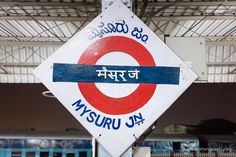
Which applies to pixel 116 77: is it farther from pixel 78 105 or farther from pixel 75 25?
pixel 75 25

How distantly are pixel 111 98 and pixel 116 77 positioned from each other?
8 cm

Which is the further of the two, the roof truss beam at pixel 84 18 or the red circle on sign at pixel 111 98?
the roof truss beam at pixel 84 18

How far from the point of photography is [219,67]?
11.9m

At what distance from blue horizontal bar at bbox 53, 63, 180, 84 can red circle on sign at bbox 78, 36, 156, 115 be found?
18 millimetres

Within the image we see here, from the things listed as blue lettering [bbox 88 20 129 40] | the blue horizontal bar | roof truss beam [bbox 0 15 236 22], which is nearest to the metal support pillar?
the blue horizontal bar

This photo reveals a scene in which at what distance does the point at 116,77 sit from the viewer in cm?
120

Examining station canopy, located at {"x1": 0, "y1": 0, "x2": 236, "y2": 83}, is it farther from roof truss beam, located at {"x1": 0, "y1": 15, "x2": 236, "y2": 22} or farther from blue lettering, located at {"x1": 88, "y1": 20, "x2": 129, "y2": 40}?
blue lettering, located at {"x1": 88, "y1": 20, "x2": 129, "y2": 40}

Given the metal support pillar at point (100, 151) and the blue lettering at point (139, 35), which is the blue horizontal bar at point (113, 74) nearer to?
the blue lettering at point (139, 35)

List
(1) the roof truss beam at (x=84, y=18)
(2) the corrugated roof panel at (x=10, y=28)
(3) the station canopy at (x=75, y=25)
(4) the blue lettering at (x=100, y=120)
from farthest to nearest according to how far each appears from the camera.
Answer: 1. (2) the corrugated roof panel at (x=10, y=28)
2. (1) the roof truss beam at (x=84, y=18)
3. (3) the station canopy at (x=75, y=25)
4. (4) the blue lettering at (x=100, y=120)

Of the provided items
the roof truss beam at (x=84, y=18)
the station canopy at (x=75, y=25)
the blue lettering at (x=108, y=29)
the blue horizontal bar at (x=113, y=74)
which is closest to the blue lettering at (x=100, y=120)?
the blue horizontal bar at (x=113, y=74)

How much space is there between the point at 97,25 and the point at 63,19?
600 cm

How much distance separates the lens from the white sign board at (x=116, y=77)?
116 centimetres

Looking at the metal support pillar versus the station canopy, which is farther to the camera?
the station canopy

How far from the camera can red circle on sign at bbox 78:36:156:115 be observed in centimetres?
116
